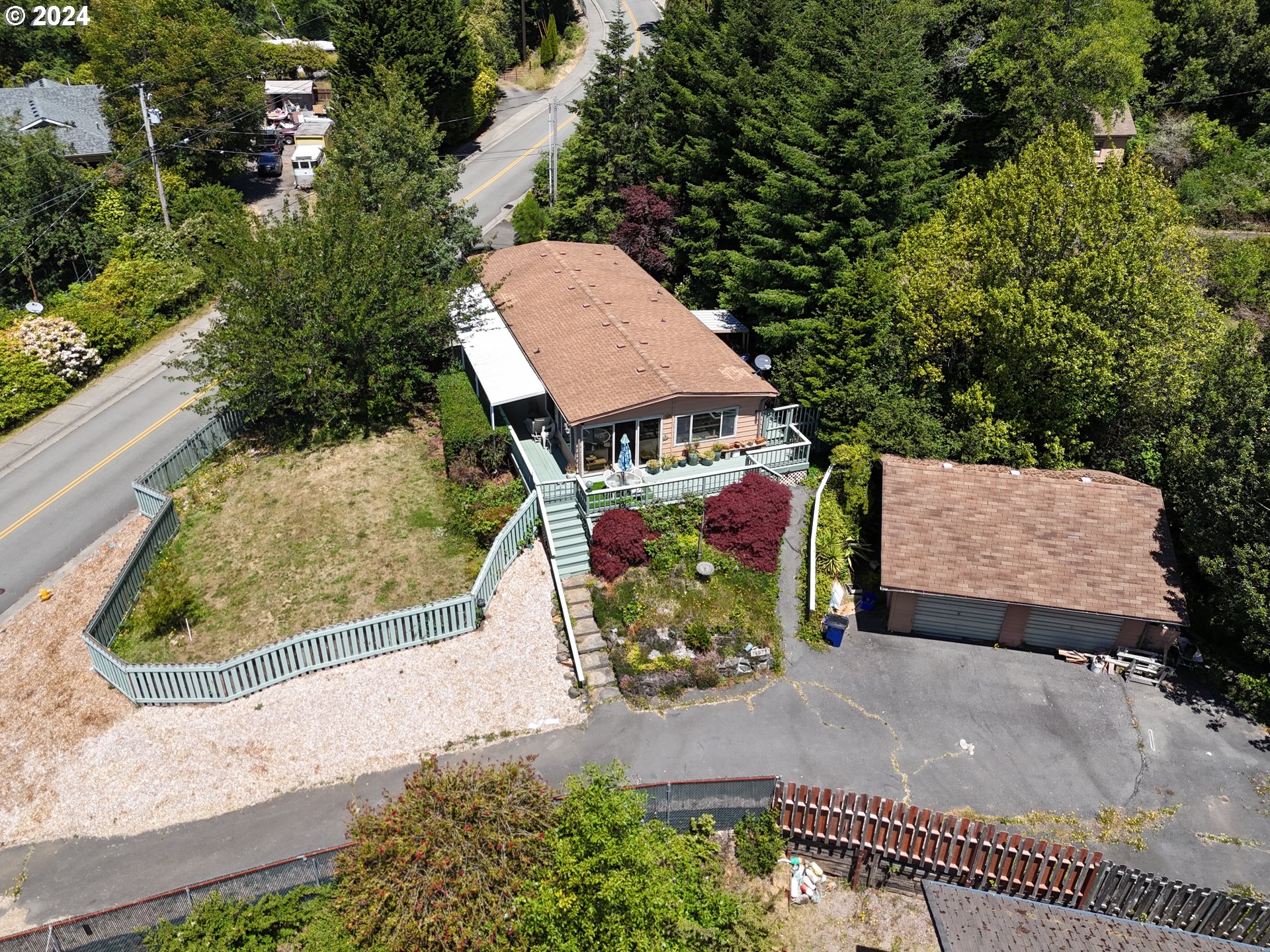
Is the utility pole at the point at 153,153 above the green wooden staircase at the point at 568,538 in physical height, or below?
above

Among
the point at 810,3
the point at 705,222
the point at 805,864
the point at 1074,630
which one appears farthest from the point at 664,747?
the point at 810,3

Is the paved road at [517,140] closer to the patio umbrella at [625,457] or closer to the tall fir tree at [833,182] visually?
the tall fir tree at [833,182]

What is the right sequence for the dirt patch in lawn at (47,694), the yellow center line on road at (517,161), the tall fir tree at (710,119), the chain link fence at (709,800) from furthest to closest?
the yellow center line on road at (517,161) < the tall fir tree at (710,119) < the dirt patch in lawn at (47,694) < the chain link fence at (709,800)

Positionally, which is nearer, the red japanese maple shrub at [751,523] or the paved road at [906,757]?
the paved road at [906,757]

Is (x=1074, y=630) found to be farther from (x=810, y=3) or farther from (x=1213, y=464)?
(x=810, y=3)

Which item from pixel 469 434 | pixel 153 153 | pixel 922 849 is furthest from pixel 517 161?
pixel 922 849

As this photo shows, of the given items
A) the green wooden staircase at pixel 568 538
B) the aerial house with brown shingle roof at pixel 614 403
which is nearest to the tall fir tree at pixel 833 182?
the aerial house with brown shingle roof at pixel 614 403

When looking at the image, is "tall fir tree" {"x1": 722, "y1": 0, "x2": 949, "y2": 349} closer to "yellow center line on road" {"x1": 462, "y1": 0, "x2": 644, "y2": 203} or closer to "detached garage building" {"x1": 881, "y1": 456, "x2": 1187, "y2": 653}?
"detached garage building" {"x1": 881, "y1": 456, "x2": 1187, "y2": 653}

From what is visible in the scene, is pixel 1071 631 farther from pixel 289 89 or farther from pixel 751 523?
pixel 289 89
